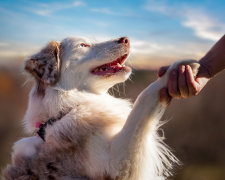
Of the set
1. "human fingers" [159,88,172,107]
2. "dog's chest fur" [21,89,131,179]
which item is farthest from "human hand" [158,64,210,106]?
"dog's chest fur" [21,89,131,179]

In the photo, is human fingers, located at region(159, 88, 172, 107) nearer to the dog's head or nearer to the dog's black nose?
the dog's head

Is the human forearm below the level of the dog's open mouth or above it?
above

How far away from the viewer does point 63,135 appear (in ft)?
8.09

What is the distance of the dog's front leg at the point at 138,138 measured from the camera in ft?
7.20

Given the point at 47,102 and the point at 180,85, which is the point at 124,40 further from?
the point at 180,85

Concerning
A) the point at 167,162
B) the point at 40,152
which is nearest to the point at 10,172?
the point at 40,152

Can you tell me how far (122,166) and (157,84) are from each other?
612mm

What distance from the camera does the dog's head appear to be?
9.15ft

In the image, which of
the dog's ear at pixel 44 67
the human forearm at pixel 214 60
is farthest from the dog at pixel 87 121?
the human forearm at pixel 214 60

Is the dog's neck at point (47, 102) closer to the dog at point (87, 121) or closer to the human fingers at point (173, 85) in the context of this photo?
the dog at point (87, 121)

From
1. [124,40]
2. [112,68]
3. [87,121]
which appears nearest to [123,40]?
[124,40]

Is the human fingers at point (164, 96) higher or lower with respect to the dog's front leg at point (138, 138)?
higher

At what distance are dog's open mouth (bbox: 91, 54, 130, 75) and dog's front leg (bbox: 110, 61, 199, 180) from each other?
0.65 metres

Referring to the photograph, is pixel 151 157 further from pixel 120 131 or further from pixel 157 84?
pixel 157 84
